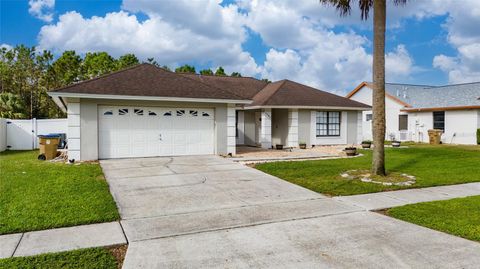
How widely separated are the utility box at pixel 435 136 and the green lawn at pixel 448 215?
1828 centimetres

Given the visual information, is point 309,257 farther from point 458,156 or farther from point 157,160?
point 458,156

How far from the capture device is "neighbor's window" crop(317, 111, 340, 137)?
20.6 m

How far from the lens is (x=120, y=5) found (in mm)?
15000

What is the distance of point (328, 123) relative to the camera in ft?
68.5

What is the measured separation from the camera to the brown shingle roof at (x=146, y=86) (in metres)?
13.2

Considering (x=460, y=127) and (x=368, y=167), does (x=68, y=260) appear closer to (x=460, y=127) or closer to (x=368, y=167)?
(x=368, y=167)

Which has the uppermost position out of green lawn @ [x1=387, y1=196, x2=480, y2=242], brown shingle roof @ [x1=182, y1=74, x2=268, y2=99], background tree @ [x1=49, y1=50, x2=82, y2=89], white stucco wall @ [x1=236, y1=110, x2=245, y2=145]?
background tree @ [x1=49, y1=50, x2=82, y2=89]

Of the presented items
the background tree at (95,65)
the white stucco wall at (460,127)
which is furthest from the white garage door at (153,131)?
the background tree at (95,65)

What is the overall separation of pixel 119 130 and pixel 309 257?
36.8 feet

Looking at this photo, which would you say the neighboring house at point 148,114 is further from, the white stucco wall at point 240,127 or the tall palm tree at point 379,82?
the tall palm tree at point 379,82

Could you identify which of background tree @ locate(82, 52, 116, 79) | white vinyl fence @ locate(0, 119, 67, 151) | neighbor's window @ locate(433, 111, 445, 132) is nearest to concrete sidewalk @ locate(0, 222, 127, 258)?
white vinyl fence @ locate(0, 119, 67, 151)

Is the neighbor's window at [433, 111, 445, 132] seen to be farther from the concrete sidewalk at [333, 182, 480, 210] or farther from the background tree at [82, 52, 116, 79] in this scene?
the background tree at [82, 52, 116, 79]

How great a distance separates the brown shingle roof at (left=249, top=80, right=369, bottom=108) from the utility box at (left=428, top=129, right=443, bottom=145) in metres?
6.52

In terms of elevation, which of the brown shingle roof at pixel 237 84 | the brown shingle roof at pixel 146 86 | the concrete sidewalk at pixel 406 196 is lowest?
the concrete sidewalk at pixel 406 196
